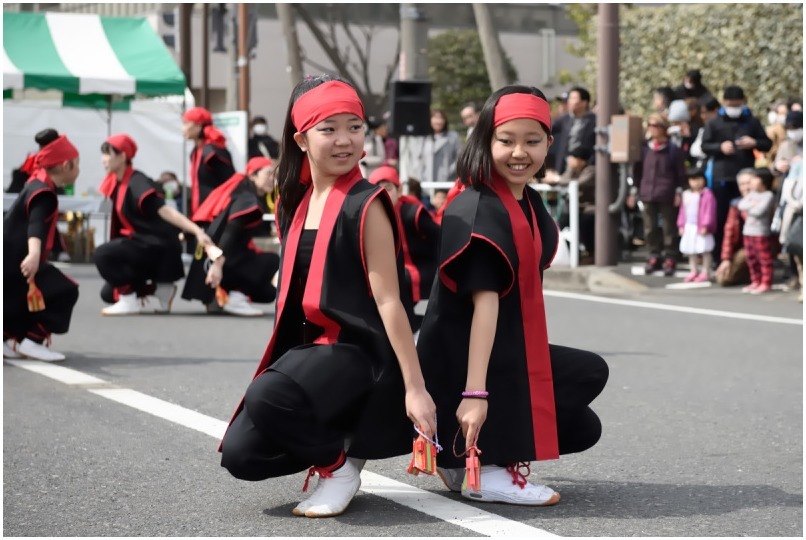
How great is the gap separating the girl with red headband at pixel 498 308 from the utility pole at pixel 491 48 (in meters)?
19.8

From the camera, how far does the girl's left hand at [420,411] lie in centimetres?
497

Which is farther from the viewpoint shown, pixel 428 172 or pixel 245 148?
pixel 245 148

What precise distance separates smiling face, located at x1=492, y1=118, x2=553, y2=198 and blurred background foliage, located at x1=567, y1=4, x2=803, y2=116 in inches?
697

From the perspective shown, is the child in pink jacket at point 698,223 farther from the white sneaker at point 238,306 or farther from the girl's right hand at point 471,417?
the girl's right hand at point 471,417

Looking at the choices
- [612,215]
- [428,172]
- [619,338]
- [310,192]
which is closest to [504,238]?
[310,192]

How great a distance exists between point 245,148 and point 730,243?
29.6 feet

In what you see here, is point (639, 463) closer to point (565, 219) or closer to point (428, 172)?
point (565, 219)

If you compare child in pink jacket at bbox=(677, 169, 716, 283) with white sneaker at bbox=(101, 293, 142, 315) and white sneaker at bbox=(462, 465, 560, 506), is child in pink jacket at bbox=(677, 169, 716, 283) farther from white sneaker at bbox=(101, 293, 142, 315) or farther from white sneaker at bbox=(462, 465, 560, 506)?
white sneaker at bbox=(462, 465, 560, 506)

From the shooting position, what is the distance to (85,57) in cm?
2092

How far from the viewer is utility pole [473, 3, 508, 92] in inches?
990

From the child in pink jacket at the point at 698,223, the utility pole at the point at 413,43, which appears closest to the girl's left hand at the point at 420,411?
the child in pink jacket at the point at 698,223

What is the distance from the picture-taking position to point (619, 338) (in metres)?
11.2

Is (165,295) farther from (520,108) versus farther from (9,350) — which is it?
(520,108)

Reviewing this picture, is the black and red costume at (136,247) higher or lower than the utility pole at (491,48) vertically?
lower
